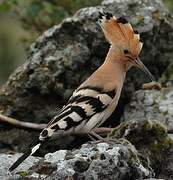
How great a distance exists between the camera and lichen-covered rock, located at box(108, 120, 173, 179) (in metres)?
5.57

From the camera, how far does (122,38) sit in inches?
250

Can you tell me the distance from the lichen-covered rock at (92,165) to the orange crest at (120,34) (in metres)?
1.41

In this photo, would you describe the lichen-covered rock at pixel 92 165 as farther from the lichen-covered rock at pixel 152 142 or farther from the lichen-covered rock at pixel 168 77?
the lichen-covered rock at pixel 168 77

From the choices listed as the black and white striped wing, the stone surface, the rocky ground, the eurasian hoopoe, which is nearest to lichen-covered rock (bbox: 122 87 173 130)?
the rocky ground

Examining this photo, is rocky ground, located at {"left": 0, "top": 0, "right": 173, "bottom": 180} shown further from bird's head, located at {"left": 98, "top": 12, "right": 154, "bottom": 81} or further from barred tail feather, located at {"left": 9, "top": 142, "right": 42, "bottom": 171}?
barred tail feather, located at {"left": 9, "top": 142, "right": 42, "bottom": 171}

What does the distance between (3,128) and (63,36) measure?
101 centimetres

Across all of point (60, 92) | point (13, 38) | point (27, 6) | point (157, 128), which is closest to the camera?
point (157, 128)


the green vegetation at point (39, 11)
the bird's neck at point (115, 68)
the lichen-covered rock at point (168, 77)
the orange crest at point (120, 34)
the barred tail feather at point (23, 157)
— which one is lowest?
the lichen-covered rock at point (168, 77)

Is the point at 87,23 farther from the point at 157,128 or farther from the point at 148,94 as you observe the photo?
the point at 157,128

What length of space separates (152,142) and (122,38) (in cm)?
104

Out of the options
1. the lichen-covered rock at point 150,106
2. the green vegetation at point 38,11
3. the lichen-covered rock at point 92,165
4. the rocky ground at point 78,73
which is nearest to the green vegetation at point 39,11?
the green vegetation at point 38,11

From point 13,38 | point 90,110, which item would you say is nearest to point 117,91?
point 90,110

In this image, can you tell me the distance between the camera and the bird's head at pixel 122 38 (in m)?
6.31

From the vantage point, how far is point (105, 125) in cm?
725
